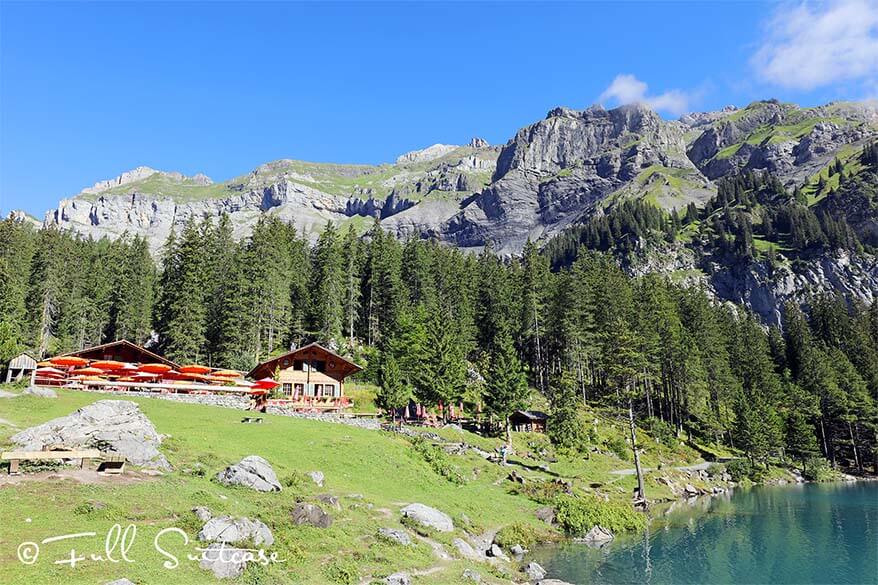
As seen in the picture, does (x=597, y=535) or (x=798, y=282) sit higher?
(x=798, y=282)

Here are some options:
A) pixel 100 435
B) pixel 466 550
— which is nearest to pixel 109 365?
pixel 100 435

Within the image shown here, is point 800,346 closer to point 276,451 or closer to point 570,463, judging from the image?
point 570,463

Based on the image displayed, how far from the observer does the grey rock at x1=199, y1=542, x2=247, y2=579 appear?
16609 millimetres

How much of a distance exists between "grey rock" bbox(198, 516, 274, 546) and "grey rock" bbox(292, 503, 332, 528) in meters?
2.63

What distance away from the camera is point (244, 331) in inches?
2916

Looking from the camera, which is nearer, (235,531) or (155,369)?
(235,531)

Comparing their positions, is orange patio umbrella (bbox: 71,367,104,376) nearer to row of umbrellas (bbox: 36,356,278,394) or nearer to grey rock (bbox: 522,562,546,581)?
row of umbrellas (bbox: 36,356,278,394)

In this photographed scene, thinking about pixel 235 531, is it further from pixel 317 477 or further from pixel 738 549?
pixel 738 549

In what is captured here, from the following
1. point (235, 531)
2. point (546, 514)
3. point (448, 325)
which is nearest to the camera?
point (235, 531)

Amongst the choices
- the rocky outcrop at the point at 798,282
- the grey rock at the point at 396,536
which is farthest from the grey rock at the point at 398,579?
the rocky outcrop at the point at 798,282

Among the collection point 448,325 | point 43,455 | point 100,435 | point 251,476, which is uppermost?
point 448,325

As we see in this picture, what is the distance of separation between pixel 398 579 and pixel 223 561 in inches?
253

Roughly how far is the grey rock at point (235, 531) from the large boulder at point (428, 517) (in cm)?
950

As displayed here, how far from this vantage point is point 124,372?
5003 cm
